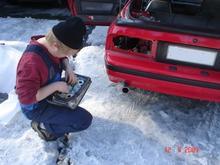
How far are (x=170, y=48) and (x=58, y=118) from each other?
1.02 m

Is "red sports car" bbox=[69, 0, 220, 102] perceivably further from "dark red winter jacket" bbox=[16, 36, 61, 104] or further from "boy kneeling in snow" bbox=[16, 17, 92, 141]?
"dark red winter jacket" bbox=[16, 36, 61, 104]

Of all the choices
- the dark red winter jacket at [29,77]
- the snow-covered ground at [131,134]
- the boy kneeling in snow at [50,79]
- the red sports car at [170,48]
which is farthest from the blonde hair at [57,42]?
the snow-covered ground at [131,134]

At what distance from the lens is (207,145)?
2846mm

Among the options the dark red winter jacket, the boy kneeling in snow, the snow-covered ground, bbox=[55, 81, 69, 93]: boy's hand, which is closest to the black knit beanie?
the boy kneeling in snow

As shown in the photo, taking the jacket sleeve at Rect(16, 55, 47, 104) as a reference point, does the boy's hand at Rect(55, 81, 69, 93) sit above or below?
below

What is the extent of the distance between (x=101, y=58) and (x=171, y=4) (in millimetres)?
1254

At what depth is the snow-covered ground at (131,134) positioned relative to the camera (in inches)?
108

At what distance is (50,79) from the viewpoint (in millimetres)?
2576

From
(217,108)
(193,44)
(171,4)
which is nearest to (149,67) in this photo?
(193,44)

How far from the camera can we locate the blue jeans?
8.78 feet

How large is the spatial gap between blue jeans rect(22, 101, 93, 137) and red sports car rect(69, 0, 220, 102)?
480mm

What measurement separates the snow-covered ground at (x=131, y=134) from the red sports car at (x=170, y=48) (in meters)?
0.35

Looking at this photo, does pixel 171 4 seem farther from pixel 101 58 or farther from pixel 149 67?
pixel 101 58

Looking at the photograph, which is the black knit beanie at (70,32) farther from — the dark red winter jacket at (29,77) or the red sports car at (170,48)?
the red sports car at (170,48)
